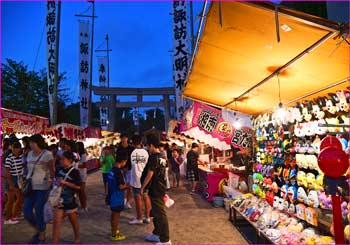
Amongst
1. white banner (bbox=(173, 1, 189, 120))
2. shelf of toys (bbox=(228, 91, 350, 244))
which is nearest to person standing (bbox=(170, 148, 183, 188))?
white banner (bbox=(173, 1, 189, 120))

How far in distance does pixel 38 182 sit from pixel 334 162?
4.68 metres

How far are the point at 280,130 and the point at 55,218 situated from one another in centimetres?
459

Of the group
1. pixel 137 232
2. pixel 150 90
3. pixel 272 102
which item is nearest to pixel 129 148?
pixel 137 232

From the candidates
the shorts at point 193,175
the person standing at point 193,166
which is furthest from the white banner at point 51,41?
the shorts at point 193,175

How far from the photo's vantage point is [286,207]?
530 centimetres

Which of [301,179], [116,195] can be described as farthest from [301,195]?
[116,195]

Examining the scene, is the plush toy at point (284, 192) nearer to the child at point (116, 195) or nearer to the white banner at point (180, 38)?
the child at point (116, 195)

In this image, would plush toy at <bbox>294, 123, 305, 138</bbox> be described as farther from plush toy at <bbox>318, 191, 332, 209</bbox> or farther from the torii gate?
the torii gate

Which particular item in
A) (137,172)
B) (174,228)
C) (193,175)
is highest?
(137,172)

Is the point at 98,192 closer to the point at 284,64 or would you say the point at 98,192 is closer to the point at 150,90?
the point at 284,64

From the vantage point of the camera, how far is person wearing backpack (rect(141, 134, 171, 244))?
5.20 meters

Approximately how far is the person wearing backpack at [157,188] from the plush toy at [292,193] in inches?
89.8

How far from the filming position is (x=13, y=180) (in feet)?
21.9

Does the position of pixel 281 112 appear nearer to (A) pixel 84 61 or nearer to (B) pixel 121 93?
(A) pixel 84 61
